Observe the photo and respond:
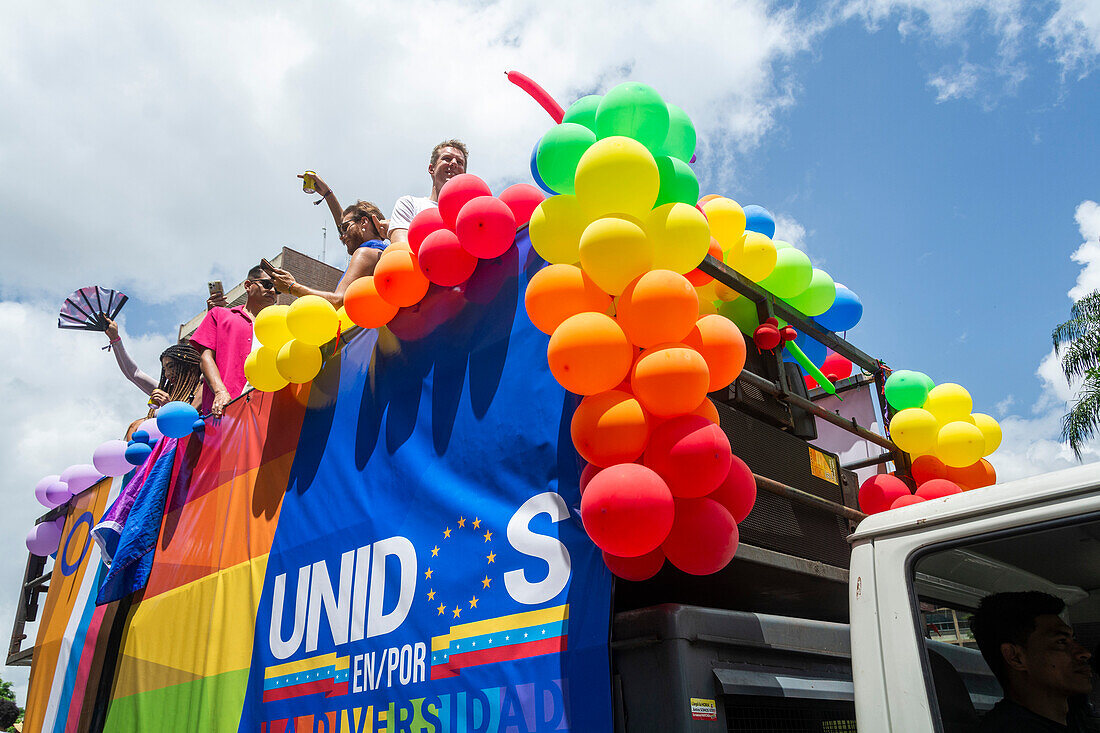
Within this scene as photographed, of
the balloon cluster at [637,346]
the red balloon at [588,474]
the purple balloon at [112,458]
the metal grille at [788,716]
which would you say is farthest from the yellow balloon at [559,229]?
Result: the purple balloon at [112,458]

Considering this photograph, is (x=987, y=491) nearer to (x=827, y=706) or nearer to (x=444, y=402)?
(x=827, y=706)

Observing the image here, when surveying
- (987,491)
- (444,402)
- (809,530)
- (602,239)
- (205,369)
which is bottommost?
(987,491)

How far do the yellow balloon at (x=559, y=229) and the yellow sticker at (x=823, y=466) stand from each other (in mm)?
1253

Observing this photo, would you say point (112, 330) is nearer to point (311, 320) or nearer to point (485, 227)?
point (311, 320)

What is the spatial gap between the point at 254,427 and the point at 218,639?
1168 millimetres

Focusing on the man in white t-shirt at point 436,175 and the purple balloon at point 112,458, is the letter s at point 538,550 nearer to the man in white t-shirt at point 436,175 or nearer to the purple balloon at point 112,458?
the man in white t-shirt at point 436,175

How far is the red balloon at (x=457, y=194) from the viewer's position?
333 centimetres

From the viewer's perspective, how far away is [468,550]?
2.84 metres

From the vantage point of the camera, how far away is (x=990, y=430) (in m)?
3.60

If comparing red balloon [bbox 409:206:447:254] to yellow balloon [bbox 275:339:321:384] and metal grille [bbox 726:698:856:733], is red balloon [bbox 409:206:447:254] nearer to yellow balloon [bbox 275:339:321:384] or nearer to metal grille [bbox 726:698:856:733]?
yellow balloon [bbox 275:339:321:384]

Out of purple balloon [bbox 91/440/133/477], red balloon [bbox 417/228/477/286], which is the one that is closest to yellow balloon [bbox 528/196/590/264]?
red balloon [bbox 417/228/477/286]

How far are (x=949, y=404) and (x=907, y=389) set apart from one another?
0.19 metres

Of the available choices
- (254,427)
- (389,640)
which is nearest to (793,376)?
(389,640)

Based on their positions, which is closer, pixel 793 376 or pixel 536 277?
pixel 536 277
